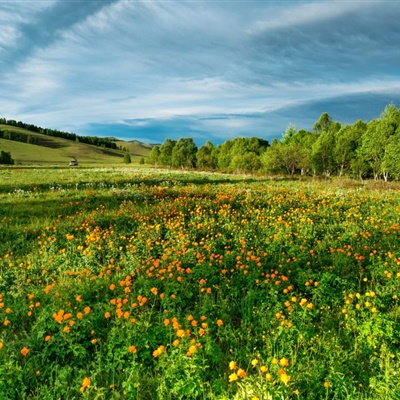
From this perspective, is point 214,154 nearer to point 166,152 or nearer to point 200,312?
point 166,152

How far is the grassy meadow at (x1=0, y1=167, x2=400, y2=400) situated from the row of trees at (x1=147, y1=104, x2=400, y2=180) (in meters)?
36.0

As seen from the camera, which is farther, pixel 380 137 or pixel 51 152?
pixel 51 152

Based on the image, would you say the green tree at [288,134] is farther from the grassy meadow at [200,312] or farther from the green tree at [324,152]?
the grassy meadow at [200,312]

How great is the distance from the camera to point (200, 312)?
531 centimetres

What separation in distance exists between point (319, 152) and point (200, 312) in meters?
59.7

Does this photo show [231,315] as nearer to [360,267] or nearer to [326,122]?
[360,267]

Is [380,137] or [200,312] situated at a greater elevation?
[380,137]

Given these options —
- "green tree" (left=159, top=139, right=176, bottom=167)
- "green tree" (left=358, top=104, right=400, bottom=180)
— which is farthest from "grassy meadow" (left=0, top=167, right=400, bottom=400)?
"green tree" (left=159, top=139, right=176, bottom=167)

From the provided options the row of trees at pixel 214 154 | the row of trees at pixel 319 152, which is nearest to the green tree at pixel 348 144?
the row of trees at pixel 319 152

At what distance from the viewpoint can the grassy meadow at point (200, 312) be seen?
3838mm

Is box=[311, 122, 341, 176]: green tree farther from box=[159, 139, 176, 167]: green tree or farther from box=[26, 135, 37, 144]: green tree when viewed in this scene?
box=[26, 135, 37, 144]: green tree

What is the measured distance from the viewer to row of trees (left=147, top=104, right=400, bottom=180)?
1679 inches

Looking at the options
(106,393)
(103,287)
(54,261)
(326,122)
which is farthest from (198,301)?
(326,122)

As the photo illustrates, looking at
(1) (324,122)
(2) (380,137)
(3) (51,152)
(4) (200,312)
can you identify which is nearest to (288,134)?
(1) (324,122)
